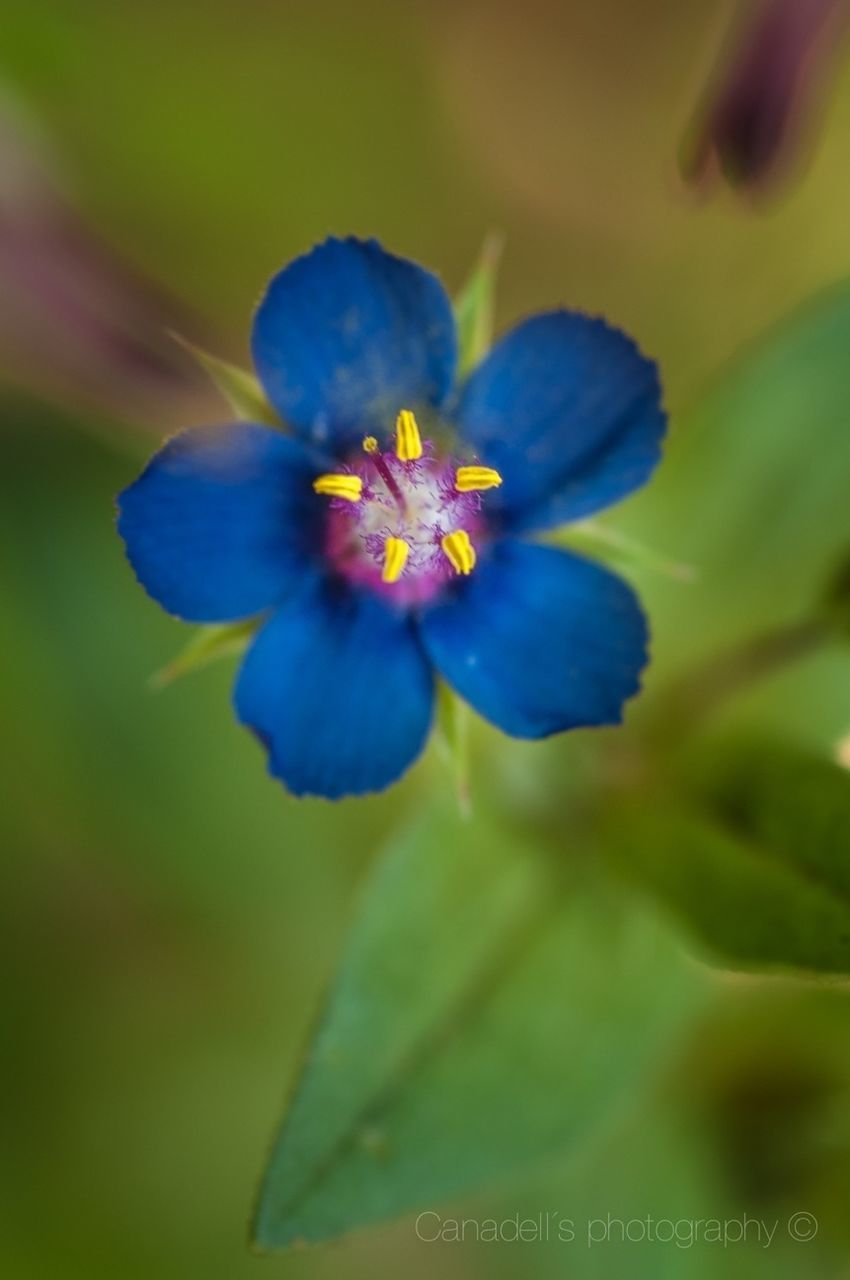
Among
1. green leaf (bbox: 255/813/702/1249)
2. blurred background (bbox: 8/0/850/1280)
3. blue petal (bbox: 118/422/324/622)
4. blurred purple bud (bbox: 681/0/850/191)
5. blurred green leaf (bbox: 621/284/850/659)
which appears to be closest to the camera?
blue petal (bbox: 118/422/324/622)

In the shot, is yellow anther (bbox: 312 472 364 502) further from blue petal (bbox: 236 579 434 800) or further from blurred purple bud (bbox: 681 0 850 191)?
blurred purple bud (bbox: 681 0 850 191)

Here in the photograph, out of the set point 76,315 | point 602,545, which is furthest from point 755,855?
point 76,315

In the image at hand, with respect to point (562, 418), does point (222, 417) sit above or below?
below

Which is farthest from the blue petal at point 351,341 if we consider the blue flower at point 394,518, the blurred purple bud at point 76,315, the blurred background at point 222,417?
the blurred purple bud at point 76,315

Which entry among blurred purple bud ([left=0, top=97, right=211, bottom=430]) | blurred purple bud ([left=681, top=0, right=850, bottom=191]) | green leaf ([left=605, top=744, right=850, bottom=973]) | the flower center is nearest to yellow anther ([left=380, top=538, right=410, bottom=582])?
the flower center

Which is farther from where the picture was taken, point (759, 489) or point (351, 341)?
point (759, 489)

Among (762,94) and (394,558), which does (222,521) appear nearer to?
(394,558)
